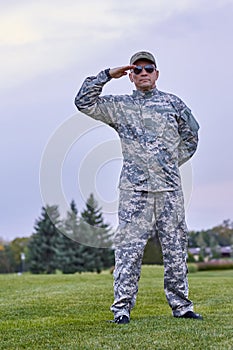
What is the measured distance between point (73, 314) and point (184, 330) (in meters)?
1.81

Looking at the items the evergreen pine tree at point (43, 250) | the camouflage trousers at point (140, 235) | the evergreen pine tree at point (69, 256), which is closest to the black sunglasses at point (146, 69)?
the camouflage trousers at point (140, 235)

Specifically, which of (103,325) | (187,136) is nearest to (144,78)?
(187,136)

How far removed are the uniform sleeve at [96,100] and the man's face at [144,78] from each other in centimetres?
23

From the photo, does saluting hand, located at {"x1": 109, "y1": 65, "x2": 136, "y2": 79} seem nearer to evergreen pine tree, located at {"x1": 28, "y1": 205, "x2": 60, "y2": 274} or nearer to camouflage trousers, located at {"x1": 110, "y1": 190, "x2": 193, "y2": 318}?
camouflage trousers, located at {"x1": 110, "y1": 190, "x2": 193, "y2": 318}

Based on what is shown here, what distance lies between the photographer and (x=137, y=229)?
5.65 metres

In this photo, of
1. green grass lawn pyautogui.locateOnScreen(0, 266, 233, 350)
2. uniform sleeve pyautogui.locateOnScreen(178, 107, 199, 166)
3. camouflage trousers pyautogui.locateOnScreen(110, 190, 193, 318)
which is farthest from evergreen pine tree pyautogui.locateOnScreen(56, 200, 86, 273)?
camouflage trousers pyautogui.locateOnScreen(110, 190, 193, 318)

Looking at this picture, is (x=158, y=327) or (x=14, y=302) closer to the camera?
(x=158, y=327)

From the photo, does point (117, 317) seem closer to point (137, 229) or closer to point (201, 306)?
point (137, 229)

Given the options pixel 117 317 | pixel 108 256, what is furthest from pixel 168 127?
pixel 108 256

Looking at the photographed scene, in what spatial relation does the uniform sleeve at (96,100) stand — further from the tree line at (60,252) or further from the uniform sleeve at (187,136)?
the tree line at (60,252)

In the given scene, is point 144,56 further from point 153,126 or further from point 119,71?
point 153,126

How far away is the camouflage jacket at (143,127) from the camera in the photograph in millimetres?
5625

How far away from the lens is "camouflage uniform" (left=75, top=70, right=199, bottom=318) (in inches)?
222

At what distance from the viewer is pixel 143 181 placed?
562 centimetres
